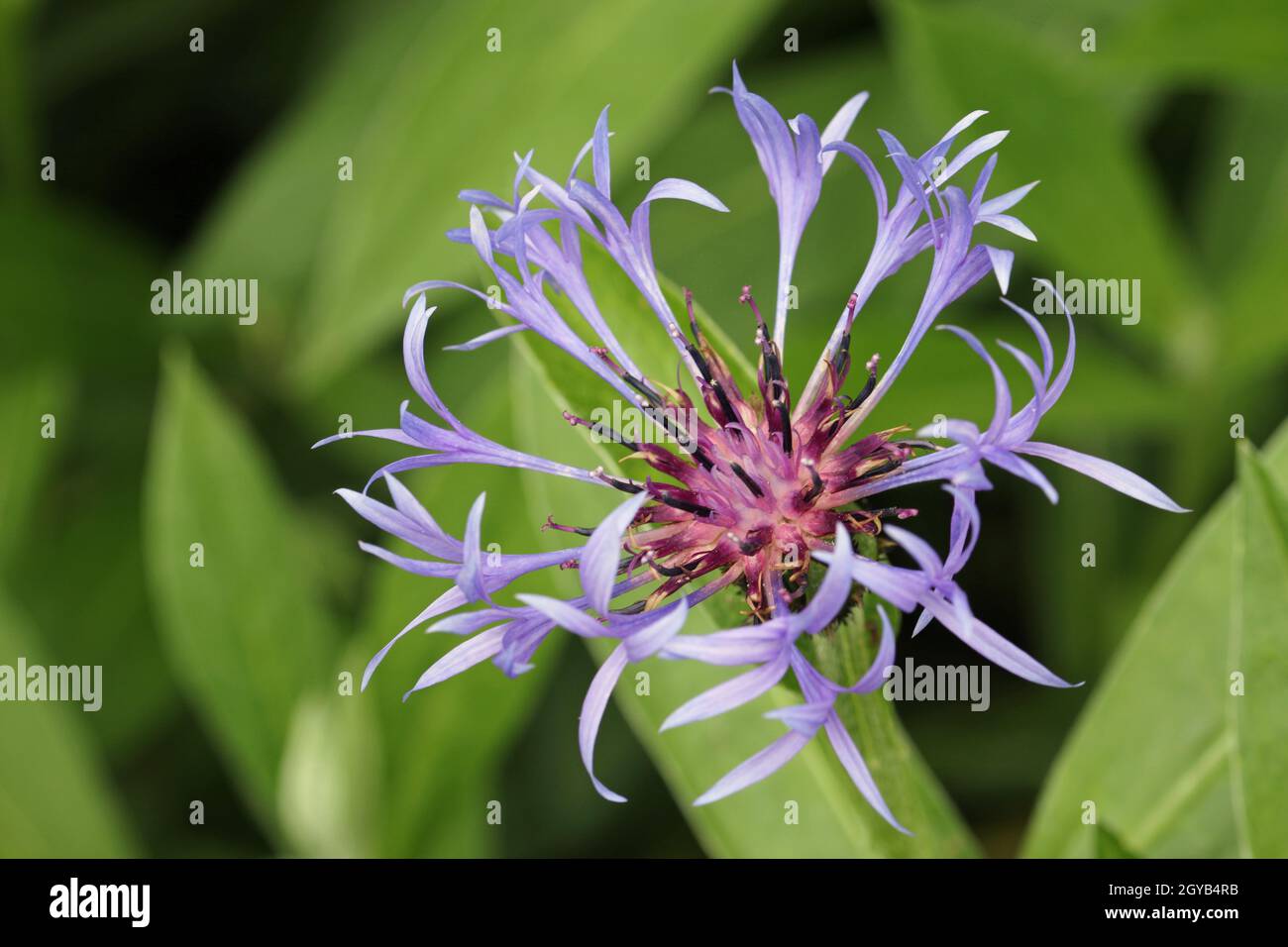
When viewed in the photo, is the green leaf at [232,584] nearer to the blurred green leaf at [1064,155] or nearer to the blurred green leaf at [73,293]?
the blurred green leaf at [73,293]

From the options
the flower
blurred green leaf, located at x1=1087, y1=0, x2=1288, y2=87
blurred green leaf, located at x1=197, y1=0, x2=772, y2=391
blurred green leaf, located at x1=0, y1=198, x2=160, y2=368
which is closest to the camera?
the flower


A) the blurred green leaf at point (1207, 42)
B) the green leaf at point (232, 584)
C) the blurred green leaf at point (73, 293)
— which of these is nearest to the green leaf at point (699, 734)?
the green leaf at point (232, 584)

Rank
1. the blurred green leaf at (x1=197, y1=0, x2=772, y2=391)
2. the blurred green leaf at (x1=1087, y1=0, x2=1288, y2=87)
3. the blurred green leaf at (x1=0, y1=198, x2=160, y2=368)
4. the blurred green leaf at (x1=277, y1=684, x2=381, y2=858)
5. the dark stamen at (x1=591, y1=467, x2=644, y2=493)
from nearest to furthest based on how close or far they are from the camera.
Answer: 1. the dark stamen at (x1=591, y1=467, x2=644, y2=493)
2. the blurred green leaf at (x1=277, y1=684, x2=381, y2=858)
3. the blurred green leaf at (x1=1087, y1=0, x2=1288, y2=87)
4. the blurred green leaf at (x1=197, y1=0, x2=772, y2=391)
5. the blurred green leaf at (x1=0, y1=198, x2=160, y2=368)

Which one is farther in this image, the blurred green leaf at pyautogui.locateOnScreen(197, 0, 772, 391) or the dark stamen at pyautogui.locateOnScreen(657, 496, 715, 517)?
the blurred green leaf at pyautogui.locateOnScreen(197, 0, 772, 391)

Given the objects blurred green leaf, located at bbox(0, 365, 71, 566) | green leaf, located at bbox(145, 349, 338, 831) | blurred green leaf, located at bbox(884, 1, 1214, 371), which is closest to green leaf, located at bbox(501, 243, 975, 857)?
green leaf, located at bbox(145, 349, 338, 831)

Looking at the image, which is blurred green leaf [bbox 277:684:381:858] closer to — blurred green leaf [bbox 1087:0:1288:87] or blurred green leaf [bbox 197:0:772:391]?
blurred green leaf [bbox 197:0:772:391]

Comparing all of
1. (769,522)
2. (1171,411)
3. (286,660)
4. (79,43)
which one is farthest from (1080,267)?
(79,43)

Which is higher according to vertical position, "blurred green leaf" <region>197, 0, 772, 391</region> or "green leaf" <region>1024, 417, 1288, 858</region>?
"blurred green leaf" <region>197, 0, 772, 391</region>
